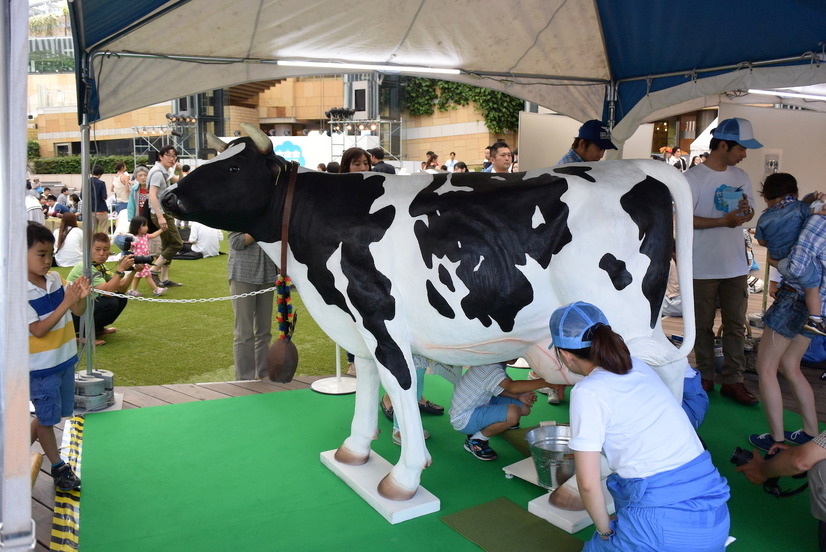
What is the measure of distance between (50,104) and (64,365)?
40.1m

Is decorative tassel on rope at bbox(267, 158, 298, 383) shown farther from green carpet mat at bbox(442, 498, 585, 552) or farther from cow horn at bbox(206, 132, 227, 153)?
green carpet mat at bbox(442, 498, 585, 552)

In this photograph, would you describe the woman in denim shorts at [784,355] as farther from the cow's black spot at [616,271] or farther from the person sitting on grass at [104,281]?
the person sitting on grass at [104,281]

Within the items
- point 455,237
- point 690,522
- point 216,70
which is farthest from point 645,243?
point 216,70

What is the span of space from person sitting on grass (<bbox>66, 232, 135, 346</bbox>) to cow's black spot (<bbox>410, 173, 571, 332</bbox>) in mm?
2757

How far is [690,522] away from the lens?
7.68ft

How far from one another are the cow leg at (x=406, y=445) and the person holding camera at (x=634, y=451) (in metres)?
1.04

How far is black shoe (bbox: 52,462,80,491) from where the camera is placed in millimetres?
3383

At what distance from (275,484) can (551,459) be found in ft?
4.83

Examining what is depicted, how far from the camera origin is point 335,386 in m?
5.09

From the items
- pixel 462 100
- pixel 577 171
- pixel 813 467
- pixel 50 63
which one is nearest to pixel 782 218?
pixel 577 171

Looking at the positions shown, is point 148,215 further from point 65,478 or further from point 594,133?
point 594,133

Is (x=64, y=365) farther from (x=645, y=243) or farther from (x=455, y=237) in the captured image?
(x=645, y=243)

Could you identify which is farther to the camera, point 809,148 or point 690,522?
point 809,148

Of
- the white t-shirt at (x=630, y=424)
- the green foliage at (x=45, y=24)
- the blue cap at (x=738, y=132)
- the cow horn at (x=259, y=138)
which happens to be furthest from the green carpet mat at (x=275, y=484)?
the green foliage at (x=45, y=24)
